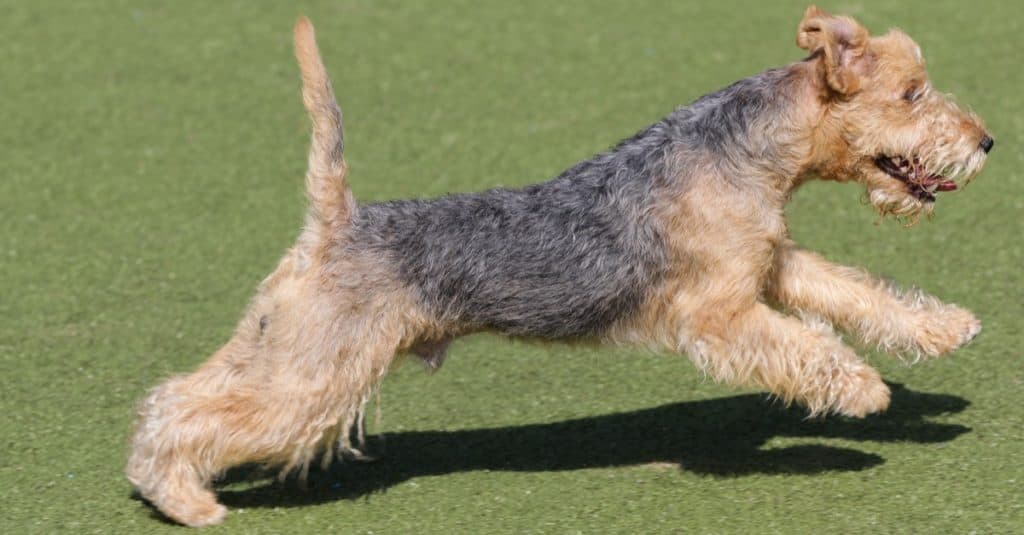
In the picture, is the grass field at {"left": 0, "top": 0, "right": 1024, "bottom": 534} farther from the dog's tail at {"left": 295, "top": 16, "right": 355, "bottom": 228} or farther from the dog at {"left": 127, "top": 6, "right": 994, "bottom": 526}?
the dog's tail at {"left": 295, "top": 16, "right": 355, "bottom": 228}

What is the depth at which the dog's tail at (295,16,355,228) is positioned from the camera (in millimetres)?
5391

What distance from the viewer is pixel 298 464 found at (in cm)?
568

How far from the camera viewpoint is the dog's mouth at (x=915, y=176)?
555cm

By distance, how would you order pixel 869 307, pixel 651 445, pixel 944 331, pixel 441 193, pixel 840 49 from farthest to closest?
→ pixel 441 193
pixel 651 445
pixel 869 307
pixel 944 331
pixel 840 49

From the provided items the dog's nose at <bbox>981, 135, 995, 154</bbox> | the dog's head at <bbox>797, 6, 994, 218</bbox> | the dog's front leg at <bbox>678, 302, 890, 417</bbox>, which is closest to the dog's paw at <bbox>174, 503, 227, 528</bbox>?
the dog's front leg at <bbox>678, 302, 890, 417</bbox>

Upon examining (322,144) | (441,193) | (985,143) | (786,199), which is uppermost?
(441,193)

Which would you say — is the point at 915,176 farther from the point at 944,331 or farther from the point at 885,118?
the point at 944,331

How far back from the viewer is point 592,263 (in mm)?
5477

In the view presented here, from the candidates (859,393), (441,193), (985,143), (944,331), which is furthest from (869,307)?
(441,193)

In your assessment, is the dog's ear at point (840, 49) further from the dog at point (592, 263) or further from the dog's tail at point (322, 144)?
the dog's tail at point (322, 144)

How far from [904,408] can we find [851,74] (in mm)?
1583

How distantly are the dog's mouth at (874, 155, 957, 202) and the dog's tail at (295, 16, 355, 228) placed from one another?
203 centimetres

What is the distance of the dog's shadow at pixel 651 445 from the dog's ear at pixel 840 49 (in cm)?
146

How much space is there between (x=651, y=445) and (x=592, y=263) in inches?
39.1
